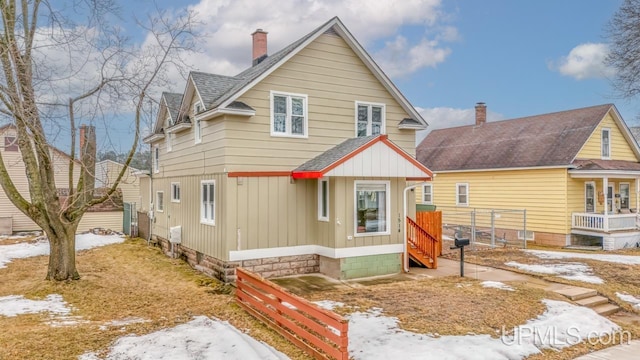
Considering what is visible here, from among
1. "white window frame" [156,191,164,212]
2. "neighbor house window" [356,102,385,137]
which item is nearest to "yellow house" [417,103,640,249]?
"neighbor house window" [356,102,385,137]

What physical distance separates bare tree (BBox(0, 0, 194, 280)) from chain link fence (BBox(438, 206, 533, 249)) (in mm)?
15048

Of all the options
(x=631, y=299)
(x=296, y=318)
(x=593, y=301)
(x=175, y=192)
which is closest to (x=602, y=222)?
(x=631, y=299)

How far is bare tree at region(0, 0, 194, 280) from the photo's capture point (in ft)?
31.4

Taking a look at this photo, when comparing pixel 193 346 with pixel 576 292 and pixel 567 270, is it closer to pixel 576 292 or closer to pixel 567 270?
pixel 576 292

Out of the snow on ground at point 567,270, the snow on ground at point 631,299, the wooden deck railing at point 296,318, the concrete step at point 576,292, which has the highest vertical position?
the wooden deck railing at point 296,318

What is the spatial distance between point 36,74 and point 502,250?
55.7 ft

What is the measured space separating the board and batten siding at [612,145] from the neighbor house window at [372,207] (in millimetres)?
12820

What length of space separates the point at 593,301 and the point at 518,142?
14635 mm

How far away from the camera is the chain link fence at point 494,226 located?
20.3 m

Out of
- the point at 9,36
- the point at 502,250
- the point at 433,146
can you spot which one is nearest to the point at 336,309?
the point at 9,36

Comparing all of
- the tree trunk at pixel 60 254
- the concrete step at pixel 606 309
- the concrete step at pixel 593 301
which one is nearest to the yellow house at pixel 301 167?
the tree trunk at pixel 60 254

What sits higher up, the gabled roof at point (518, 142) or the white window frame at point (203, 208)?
the gabled roof at point (518, 142)

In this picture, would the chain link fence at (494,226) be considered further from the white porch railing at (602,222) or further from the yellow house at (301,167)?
the yellow house at (301,167)

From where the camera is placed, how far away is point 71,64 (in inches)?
384
